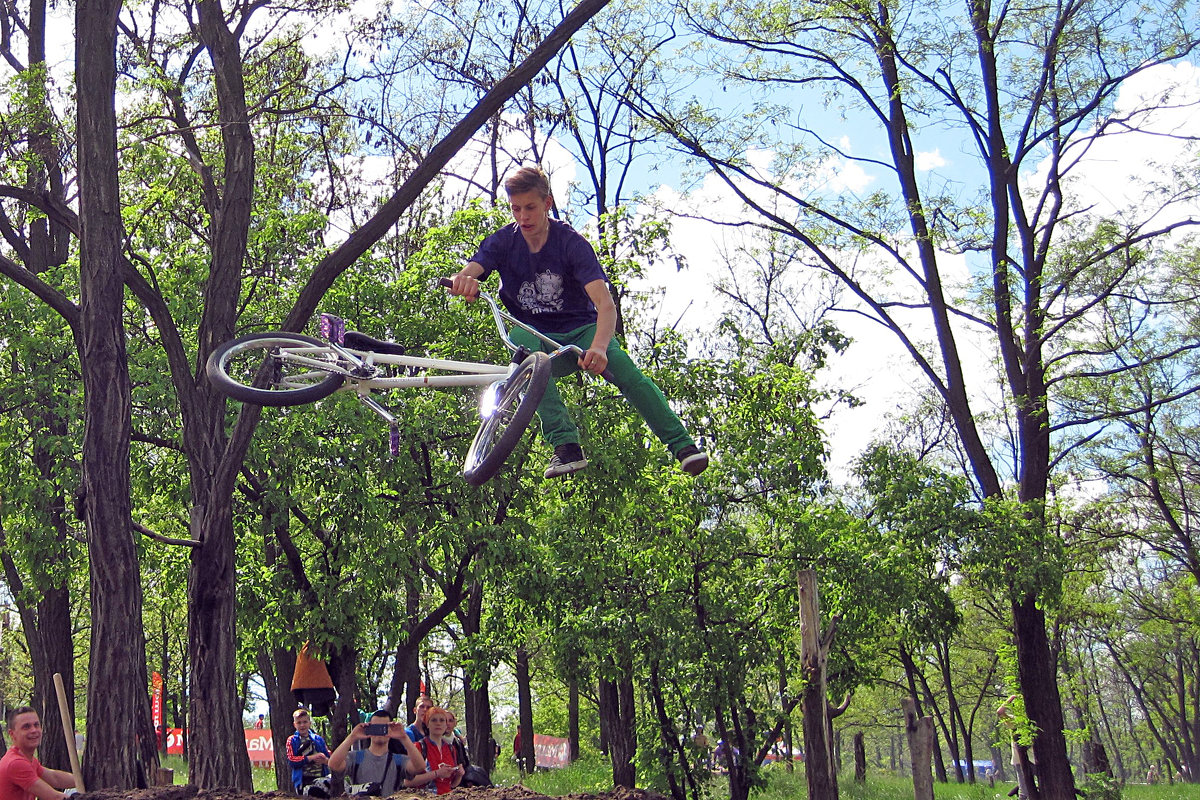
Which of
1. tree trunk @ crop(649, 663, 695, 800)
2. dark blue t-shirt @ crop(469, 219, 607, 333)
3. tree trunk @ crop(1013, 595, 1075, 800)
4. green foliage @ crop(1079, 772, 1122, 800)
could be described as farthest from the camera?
green foliage @ crop(1079, 772, 1122, 800)

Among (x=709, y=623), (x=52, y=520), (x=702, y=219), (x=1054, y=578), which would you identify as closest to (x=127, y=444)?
(x=52, y=520)

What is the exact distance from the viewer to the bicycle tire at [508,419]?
5.54 meters

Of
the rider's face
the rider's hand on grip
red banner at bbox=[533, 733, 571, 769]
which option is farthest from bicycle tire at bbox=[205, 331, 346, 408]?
red banner at bbox=[533, 733, 571, 769]

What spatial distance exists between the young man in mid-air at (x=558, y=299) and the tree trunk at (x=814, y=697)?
4.88m

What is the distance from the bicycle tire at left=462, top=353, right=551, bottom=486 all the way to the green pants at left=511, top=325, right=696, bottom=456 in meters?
0.18

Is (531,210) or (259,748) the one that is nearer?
(531,210)

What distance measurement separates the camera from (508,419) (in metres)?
6.05

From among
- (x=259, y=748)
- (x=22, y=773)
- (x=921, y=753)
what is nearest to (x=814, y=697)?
(x=921, y=753)

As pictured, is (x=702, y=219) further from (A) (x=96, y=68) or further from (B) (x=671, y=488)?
(A) (x=96, y=68)

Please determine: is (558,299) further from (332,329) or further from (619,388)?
(332,329)

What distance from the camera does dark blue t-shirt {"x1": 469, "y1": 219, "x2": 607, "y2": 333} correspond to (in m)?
5.92

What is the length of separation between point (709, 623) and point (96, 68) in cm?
862

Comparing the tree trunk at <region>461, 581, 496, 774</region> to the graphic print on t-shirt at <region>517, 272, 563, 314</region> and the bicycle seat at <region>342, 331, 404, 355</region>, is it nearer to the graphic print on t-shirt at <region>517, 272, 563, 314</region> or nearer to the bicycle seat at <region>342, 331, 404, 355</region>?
the bicycle seat at <region>342, 331, 404, 355</region>

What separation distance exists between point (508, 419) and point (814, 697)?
5898mm
